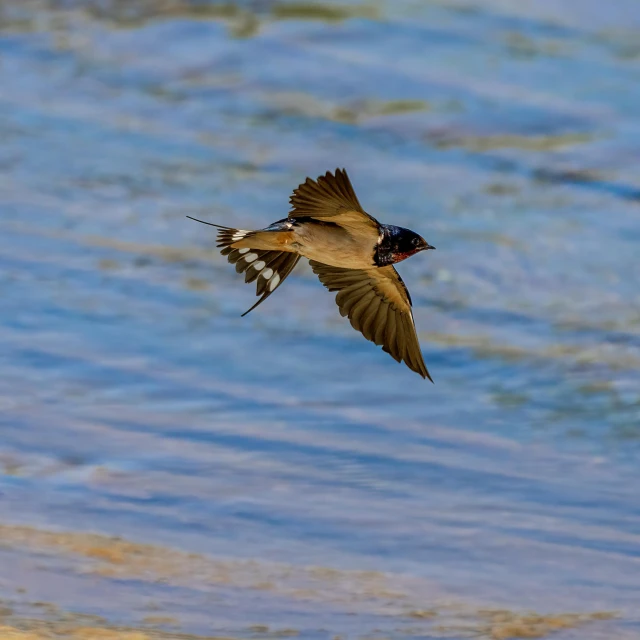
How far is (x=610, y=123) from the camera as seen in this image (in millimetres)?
9797

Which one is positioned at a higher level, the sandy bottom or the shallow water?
the shallow water

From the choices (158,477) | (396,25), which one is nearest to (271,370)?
(158,477)

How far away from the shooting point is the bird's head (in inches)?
185

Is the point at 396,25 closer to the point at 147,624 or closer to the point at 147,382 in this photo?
the point at 147,382

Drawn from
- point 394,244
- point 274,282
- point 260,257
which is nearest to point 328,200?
point 394,244

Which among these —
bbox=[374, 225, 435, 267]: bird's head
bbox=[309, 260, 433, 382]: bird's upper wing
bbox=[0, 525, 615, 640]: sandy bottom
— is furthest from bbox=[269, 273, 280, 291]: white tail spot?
bbox=[0, 525, 615, 640]: sandy bottom

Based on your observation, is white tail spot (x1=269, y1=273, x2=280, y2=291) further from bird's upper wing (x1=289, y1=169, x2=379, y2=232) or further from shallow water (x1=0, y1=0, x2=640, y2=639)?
shallow water (x1=0, y1=0, x2=640, y2=639)

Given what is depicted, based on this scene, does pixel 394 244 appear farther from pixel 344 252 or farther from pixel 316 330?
pixel 316 330

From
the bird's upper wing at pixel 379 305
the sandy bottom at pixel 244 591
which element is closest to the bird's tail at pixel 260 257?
the bird's upper wing at pixel 379 305

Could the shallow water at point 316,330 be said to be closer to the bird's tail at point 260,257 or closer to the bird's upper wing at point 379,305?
the bird's upper wing at point 379,305

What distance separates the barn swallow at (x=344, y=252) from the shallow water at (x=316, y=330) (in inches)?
35.6

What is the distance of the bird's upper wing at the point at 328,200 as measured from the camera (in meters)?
4.17

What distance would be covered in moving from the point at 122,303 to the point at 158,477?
177cm

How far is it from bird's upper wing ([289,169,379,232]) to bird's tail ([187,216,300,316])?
25 cm
